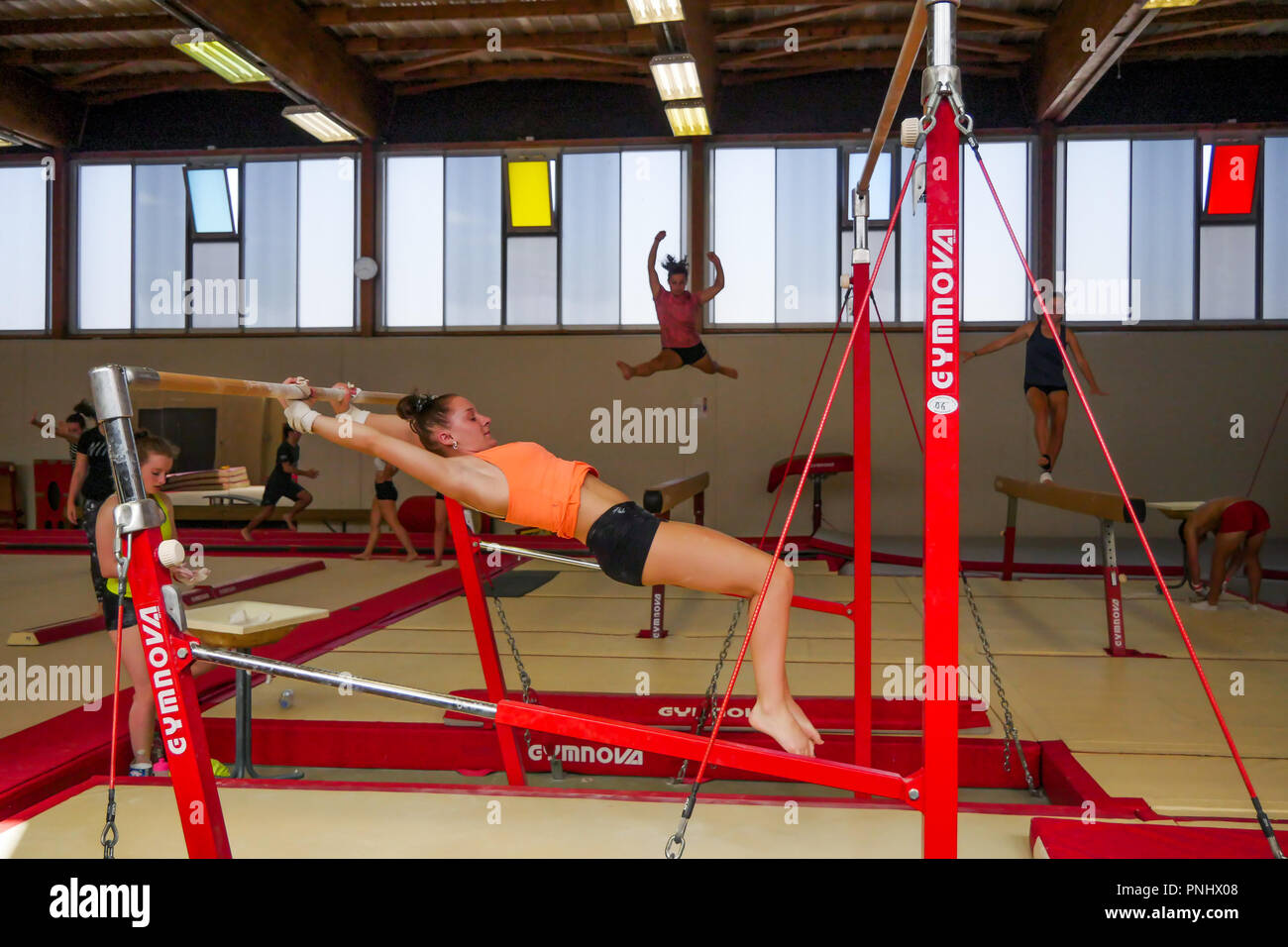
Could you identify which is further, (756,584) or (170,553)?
(756,584)

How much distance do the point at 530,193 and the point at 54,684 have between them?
8.53 m

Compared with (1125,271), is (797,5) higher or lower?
higher

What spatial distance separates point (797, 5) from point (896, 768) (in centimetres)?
837

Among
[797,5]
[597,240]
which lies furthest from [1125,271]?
[597,240]

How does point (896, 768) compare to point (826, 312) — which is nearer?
point (896, 768)

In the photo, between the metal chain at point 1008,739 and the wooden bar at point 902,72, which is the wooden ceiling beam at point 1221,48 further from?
the metal chain at point 1008,739

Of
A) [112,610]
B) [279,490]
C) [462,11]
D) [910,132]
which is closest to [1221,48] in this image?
[462,11]

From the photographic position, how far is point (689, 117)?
9.80 meters

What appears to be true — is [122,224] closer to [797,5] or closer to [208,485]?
[208,485]

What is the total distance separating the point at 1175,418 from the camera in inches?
424

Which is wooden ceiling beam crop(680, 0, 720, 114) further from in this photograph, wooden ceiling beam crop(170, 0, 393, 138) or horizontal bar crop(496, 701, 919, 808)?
horizontal bar crop(496, 701, 919, 808)

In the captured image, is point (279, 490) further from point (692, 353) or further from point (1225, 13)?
point (1225, 13)

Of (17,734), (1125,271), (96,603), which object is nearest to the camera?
(17,734)
